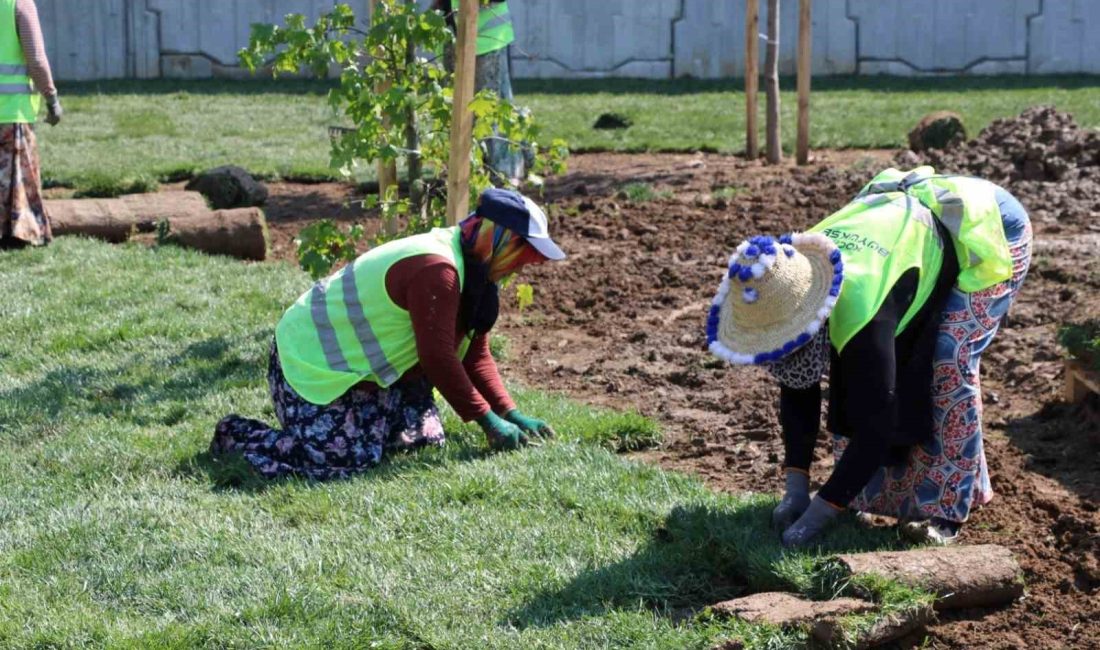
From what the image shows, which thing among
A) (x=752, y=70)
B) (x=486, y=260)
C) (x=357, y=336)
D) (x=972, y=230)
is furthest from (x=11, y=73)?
(x=972, y=230)

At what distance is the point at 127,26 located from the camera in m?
20.2

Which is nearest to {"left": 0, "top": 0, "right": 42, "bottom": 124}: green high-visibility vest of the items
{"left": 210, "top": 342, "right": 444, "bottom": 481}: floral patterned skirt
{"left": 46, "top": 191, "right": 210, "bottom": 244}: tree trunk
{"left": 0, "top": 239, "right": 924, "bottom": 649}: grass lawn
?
{"left": 46, "top": 191, "right": 210, "bottom": 244}: tree trunk

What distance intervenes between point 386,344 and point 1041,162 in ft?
22.0

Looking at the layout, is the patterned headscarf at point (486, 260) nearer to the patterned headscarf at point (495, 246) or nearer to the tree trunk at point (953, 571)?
the patterned headscarf at point (495, 246)

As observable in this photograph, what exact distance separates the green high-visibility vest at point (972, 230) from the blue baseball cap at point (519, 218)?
1.35 m

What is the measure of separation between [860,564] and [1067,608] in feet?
2.26

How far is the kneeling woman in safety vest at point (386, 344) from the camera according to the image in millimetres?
5434

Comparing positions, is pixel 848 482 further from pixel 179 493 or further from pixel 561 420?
pixel 179 493

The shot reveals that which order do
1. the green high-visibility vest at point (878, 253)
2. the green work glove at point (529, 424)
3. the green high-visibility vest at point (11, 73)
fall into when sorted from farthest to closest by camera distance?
the green high-visibility vest at point (11, 73)
the green work glove at point (529, 424)
the green high-visibility vest at point (878, 253)

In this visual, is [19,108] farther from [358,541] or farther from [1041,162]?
[1041,162]

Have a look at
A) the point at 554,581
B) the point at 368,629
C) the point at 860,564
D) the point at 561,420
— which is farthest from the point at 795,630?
the point at 561,420

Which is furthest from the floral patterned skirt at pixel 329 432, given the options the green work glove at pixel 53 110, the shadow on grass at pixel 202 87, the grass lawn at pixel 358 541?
the shadow on grass at pixel 202 87

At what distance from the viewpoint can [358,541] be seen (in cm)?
489

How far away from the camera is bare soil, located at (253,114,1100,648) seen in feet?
16.0
